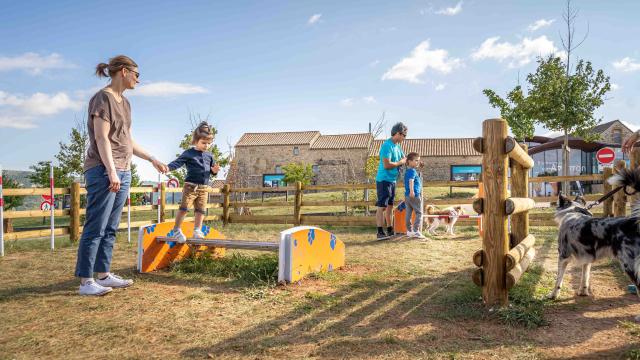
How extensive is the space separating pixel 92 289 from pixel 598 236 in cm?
449

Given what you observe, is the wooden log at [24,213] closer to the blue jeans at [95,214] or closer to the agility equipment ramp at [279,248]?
the agility equipment ramp at [279,248]

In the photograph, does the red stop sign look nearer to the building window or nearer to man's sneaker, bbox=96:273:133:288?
man's sneaker, bbox=96:273:133:288

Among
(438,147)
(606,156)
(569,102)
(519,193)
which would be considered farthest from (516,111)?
(519,193)

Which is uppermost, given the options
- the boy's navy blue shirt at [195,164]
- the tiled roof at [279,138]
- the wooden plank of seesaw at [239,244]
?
the tiled roof at [279,138]

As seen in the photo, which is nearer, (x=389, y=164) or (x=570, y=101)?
(x=389, y=164)

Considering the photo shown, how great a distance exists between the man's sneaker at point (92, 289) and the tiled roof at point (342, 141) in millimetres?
34865

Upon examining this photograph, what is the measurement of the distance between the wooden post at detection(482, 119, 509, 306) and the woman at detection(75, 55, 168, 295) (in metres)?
3.22

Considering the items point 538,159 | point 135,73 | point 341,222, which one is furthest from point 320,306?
point 538,159

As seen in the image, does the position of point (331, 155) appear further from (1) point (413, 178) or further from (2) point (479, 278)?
(2) point (479, 278)

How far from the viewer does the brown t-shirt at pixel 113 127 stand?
370 centimetres

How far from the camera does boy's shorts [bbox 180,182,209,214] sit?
17.2 ft

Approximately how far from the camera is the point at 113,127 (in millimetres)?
3811

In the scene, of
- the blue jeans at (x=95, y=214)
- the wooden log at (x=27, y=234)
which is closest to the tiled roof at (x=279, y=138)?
the wooden log at (x=27, y=234)

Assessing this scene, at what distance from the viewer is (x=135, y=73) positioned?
13.3ft
